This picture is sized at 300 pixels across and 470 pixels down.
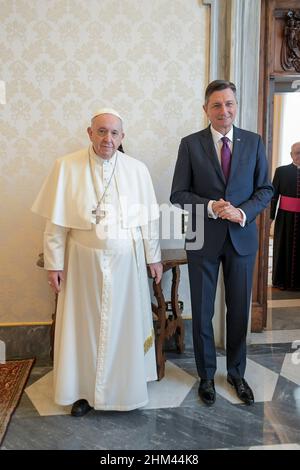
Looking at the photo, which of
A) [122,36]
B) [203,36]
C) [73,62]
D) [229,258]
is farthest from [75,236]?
[203,36]

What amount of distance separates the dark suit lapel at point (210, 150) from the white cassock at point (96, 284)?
461 mm

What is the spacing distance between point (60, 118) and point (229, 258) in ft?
5.16

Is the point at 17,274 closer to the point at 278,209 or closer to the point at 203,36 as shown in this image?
the point at 203,36

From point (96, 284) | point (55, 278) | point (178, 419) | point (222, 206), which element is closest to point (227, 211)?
point (222, 206)

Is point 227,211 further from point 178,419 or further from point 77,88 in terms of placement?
point 77,88

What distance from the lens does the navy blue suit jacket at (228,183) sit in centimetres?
255

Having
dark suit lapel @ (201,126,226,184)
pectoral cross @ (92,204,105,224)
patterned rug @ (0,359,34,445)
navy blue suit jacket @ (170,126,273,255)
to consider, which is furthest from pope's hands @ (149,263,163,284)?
patterned rug @ (0,359,34,445)

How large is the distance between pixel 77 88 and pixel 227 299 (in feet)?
5.88

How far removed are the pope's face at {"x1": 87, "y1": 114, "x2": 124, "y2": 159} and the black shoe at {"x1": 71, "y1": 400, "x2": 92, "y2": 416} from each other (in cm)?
142

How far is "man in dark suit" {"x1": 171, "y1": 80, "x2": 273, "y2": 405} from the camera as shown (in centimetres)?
254

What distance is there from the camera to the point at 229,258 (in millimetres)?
2629

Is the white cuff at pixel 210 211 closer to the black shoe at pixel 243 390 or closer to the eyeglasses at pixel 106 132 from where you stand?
the eyeglasses at pixel 106 132

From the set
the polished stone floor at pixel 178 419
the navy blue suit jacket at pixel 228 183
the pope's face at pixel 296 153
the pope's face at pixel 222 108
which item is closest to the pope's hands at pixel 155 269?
the navy blue suit jacket at pixel 228 183

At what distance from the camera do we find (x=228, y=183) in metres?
2.55
